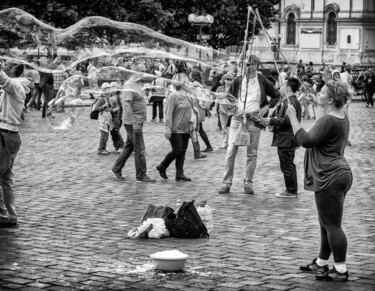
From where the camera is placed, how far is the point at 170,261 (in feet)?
25.9

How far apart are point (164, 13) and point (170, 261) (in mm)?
37890

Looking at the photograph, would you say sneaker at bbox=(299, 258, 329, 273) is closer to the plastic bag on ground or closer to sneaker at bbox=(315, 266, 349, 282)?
sneaker at bbox=(315, 266, 349, 282)

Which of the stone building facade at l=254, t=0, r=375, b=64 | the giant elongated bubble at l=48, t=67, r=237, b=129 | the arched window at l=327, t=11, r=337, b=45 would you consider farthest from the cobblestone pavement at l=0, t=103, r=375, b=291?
the arched window at l=327, t=11, r=337, b=45

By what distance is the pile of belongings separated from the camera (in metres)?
9.52

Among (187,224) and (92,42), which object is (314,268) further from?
(92,42)

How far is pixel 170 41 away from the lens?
1125 cm

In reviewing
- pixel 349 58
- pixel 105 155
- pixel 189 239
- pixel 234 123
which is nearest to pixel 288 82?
pixel 234 123

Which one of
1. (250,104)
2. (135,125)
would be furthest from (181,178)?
(250,104)

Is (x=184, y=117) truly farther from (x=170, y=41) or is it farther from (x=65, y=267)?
(x=65, y=267)

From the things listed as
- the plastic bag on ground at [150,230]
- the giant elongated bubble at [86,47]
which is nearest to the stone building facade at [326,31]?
the giant elongated bubble at [86,47]

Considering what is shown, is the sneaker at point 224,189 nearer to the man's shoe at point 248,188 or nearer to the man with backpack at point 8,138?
the man's shoe at point 248,188

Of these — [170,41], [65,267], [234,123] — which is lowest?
[65,267]

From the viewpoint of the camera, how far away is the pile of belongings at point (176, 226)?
9.52 metres

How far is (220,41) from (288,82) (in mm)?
49156
